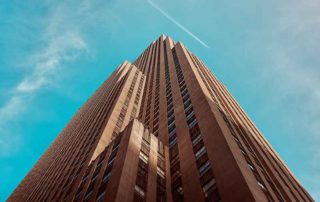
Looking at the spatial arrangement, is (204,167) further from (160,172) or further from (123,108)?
(123,108)

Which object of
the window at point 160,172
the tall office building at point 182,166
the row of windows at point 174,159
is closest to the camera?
the tall office building at point 182,166

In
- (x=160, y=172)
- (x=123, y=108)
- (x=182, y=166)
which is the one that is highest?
(x=123, y=108)

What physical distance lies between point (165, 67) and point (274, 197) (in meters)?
64.6

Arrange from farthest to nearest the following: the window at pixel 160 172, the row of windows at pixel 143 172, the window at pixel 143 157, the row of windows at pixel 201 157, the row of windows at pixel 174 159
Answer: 1. the window at pixel 160 172
2. the window at pixel 143 157
3. the row of windows at pixel 174 159
4. the row of windows at pixel 143 172
5. the row of windows at pixel 201 157

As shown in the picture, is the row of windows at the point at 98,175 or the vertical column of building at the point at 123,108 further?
the vertical column of building at the point at 123,108

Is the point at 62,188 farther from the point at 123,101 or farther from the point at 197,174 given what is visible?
the point at 123,101

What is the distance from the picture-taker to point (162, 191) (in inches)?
1238

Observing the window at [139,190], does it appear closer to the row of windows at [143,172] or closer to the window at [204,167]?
the row of windows at [143,172]

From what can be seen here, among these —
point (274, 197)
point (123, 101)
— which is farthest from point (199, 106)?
point (123, 101)

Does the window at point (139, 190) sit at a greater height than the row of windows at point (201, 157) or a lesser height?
lesser

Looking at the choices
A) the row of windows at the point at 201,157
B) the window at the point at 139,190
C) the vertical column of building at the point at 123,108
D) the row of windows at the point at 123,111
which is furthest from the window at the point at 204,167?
the row of windows at the point at 123,111

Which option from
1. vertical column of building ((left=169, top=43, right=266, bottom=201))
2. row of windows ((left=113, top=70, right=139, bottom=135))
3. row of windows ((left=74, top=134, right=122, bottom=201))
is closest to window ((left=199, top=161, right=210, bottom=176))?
vertical column of building ((left=169, top=43, right=266, bottom=201))

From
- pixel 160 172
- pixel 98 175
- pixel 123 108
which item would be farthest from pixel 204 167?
pixel 123 108

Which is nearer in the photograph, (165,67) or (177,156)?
(177,156)
